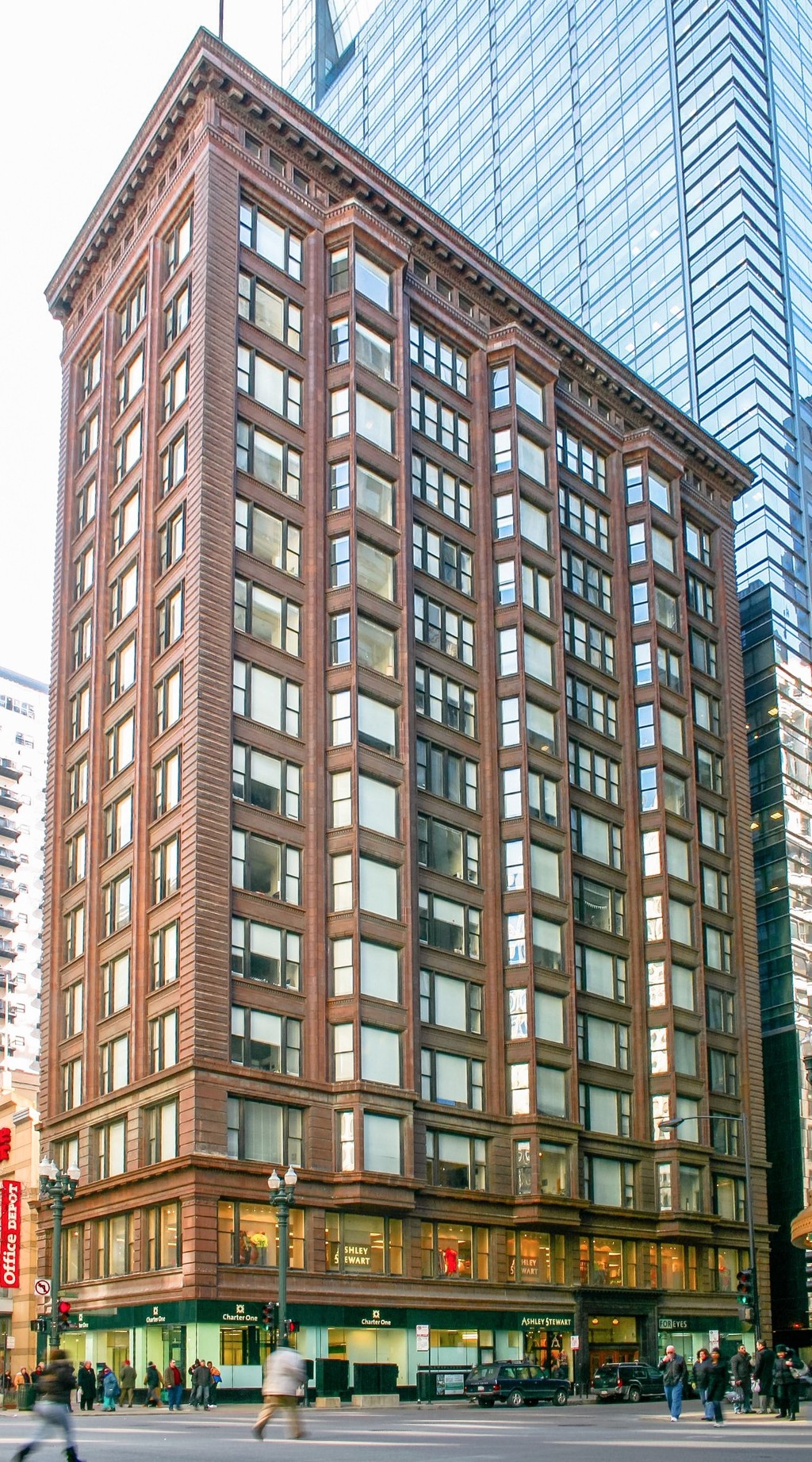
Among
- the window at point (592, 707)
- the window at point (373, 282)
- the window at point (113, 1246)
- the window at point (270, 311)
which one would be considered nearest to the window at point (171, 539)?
the window at point (270, 311)

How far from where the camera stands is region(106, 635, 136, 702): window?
67.5 m

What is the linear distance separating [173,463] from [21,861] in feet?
310

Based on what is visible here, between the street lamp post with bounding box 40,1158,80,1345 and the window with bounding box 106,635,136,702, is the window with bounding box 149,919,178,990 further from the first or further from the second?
the window with bounding box 106,635,136,702

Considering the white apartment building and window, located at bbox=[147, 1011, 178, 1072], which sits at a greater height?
the white apartment building

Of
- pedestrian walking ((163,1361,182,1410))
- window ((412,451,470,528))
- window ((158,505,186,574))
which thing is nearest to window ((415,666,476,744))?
window ((412,451,470,528))

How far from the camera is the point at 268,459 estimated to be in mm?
65375

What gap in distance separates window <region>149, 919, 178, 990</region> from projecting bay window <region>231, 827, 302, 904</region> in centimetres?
300

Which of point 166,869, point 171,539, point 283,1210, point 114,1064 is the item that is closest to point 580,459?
point 171,539

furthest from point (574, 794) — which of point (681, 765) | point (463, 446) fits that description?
point (463, 446)

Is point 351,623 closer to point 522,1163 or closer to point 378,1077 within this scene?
point 378,1077

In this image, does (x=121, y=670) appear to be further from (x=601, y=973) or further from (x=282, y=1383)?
(x=282, y=1383)

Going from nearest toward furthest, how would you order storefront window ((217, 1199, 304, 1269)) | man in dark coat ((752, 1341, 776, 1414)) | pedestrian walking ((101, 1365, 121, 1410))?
1. man in dark coat ((752, 1341, 776, 1414))
2. pedestrian walking ((101, 1365, 121, 1410))
3. storefront window ((217, 1199, 304, 1269))

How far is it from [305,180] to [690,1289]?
174ft

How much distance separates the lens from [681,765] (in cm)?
8581
